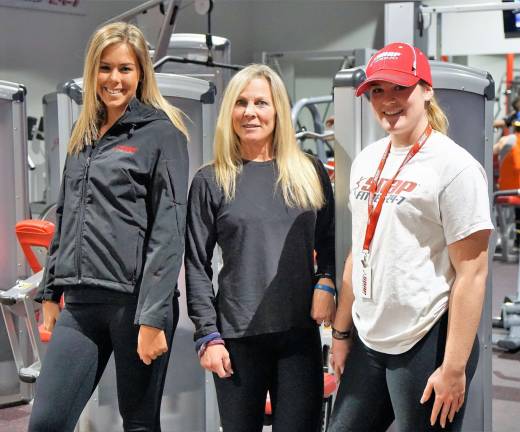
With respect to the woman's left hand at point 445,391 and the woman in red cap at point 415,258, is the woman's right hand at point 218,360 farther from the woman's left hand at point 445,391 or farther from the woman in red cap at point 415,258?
the woman's left hand at point 445,391

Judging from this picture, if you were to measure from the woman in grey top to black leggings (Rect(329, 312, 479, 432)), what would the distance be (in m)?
0.16

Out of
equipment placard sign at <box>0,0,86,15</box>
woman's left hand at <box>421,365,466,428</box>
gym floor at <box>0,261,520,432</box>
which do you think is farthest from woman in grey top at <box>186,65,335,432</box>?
equipment placard sign at <box>0,0,86,15</box>

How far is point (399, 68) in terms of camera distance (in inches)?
74.4

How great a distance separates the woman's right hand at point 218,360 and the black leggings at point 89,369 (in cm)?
16

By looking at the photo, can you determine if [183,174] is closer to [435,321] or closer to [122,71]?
[122,71]

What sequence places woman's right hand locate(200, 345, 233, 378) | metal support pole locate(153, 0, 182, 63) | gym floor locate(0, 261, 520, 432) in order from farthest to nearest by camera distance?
metal support pole locate(153, 0, 182, 63), gym floor locate(0, 261, 520, 432), woman's right hand locate(200, 345, 233, 378)

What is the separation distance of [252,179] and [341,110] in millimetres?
444

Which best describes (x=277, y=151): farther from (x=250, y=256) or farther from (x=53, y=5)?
(x=53, y=5)

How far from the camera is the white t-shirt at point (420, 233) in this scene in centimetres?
180

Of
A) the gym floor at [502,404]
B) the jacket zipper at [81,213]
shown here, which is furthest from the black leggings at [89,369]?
the gym floor at [502,404]

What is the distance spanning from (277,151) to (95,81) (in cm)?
53

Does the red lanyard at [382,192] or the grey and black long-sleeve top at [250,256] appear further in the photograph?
the grey and black long-sleeve top at [250,256]

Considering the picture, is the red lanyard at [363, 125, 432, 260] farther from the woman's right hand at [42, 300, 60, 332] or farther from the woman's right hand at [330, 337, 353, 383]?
the woman's right hand at [42, 300, 60, 332]

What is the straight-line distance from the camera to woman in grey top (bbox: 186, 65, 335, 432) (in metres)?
2.13
